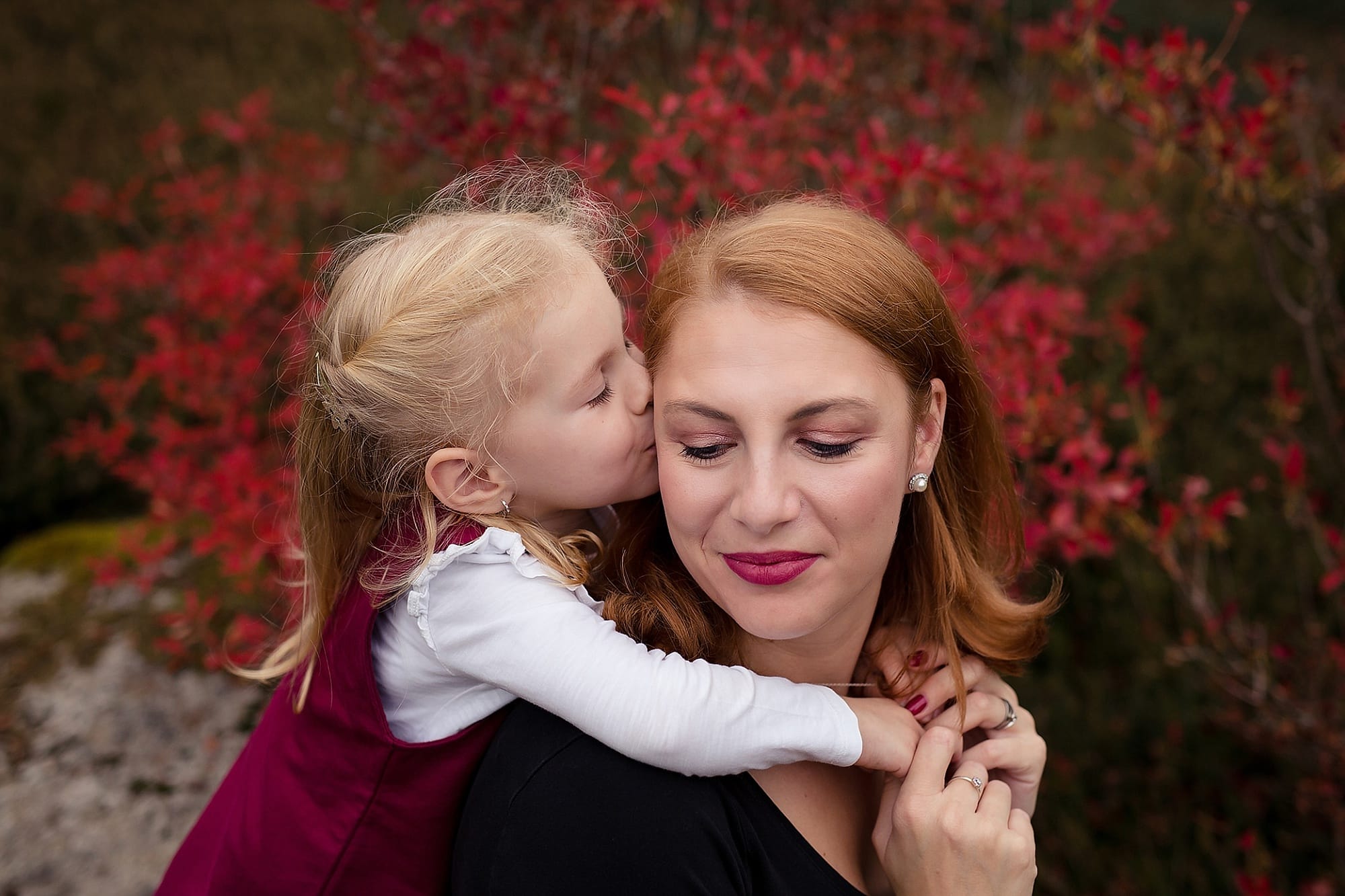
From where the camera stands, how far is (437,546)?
1.92 metres

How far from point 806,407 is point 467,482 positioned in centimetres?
69

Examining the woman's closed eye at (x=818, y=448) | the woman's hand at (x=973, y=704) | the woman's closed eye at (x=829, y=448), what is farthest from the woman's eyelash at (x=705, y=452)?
the woman's hand at (x=973, y=704)

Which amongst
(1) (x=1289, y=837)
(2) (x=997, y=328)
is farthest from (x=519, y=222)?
(1) (x=1289, y=837)

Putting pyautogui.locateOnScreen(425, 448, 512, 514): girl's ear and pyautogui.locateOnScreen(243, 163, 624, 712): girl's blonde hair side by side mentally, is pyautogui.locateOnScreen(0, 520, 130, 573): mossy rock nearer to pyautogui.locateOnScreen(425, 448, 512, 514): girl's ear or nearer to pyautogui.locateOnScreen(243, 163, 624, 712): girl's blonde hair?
pyautogui.locateOnScreen(243, 163, 624, 712): girl's blonde hair

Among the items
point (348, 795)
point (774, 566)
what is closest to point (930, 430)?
point (774, 566)

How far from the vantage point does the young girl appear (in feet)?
5.88

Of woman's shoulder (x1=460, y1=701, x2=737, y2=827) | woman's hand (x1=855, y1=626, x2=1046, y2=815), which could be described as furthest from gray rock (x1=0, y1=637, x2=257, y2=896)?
woman's hand (x1=855, y1=626, x2=1046, y2=815)

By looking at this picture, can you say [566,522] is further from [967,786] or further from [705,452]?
[967,786]

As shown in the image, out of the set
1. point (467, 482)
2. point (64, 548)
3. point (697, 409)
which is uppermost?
point (697, 409)

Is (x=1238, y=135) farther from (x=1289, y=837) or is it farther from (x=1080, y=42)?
(x=1289, y=837)

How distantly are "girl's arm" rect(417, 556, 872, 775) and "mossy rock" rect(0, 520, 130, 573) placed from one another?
11.5 feet

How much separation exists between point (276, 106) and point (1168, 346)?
23.5 feet

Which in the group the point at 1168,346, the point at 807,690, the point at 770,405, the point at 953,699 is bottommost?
the point at 1168,346

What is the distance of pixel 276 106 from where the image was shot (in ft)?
28.9
